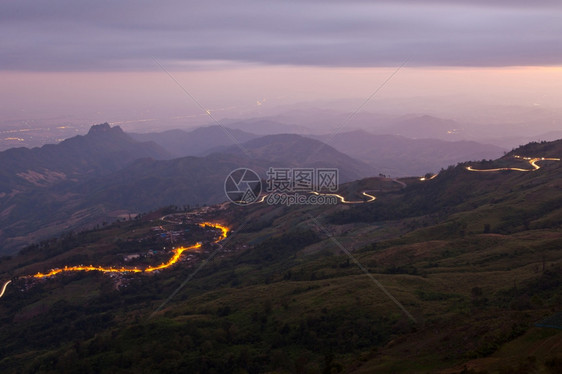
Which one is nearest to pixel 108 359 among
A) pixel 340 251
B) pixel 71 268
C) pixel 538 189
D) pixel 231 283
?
pixel 231 283

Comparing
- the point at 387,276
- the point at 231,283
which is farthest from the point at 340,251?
the point at 387,276

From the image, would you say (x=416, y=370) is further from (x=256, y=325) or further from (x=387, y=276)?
(x=387, y=276)

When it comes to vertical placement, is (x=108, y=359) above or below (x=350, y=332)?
below

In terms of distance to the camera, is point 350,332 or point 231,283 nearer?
point 350,332

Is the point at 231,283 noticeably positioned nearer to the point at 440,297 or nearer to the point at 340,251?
the point at 340,251

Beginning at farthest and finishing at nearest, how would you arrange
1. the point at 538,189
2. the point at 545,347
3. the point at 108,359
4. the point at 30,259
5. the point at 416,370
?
the point at 30,259 < the point at 538,189 < the point at 108,359 < the point at 416,370 < the point at 545,347

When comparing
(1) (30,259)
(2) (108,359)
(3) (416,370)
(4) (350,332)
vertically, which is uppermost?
(3) (416,370)

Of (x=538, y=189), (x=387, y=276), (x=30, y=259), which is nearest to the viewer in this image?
(x=387, y=276)
